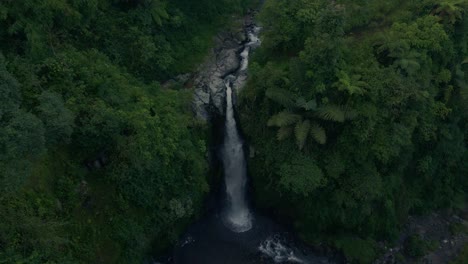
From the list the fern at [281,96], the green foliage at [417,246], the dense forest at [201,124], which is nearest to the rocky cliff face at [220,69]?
the dense forest at [201,124]

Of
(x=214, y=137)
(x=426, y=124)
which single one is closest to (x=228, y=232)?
(x=214, y=137)

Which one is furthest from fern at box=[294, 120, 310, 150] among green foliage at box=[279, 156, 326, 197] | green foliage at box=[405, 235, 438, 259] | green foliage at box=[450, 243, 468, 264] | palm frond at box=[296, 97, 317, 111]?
green foliage at box=[450, 243, 468, 264]

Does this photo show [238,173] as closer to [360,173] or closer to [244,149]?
[244,149]

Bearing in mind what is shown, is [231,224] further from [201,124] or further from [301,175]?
[201,124]

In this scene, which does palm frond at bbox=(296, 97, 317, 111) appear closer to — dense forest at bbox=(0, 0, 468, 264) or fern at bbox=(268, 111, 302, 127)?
dense forest at bbox=(0, 0, 468, 264)

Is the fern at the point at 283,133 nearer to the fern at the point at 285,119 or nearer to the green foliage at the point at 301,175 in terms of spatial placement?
the fern at the point at 285,119

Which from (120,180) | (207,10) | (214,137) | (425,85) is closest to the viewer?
(120,180)
